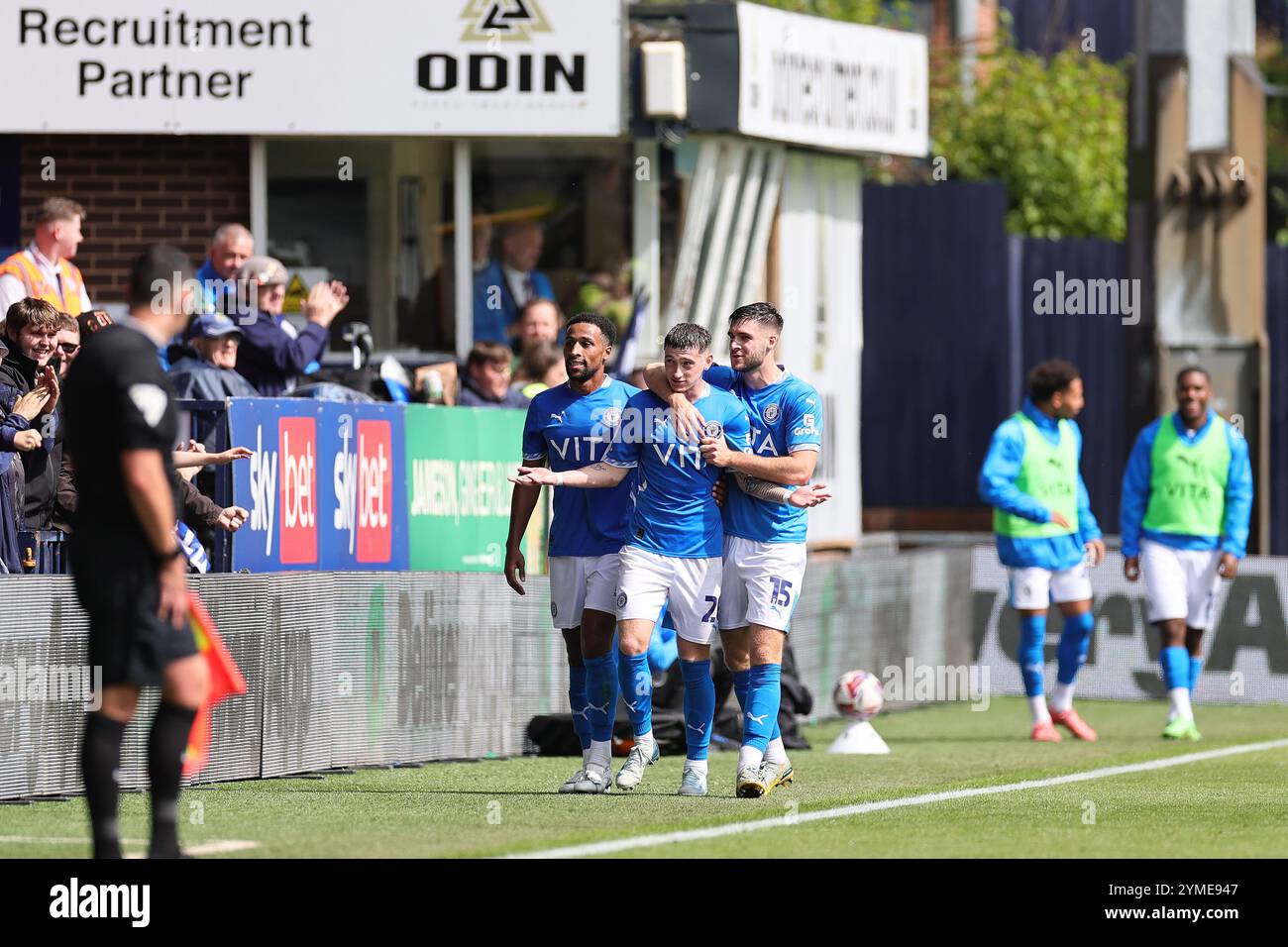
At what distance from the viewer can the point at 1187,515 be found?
16188 millimetres

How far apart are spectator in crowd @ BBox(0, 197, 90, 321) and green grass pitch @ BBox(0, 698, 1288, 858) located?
3152mm

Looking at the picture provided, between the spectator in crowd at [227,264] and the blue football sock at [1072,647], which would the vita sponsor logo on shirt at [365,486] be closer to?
the spectator in crowd at [227,264]

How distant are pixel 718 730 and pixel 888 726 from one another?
2.83 m

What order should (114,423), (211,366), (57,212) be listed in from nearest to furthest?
1. (114,423)
2. (211,366)
3. (57,212)

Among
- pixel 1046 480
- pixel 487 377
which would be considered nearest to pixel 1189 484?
pixel 1046 480

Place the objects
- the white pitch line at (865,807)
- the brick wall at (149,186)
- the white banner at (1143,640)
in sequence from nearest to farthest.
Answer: the white pitch line at (865,807), the brick wall at (149,186), the white banner at (1143,640)

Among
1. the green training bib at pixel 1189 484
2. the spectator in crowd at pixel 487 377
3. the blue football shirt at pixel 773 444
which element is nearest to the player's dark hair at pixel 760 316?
the blue football shirt at pixel 773 444

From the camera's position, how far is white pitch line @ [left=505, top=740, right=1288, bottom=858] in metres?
8.98

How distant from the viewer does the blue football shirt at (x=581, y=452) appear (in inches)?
455

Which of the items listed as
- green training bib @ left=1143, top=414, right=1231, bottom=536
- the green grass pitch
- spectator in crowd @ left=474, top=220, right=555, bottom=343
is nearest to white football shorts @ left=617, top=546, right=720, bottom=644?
the green grass pitch

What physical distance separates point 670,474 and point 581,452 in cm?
52

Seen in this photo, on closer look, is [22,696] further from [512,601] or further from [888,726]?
[888,726]

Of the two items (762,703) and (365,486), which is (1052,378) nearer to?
(365,486)

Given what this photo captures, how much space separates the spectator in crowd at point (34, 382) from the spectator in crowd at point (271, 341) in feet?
6.33
